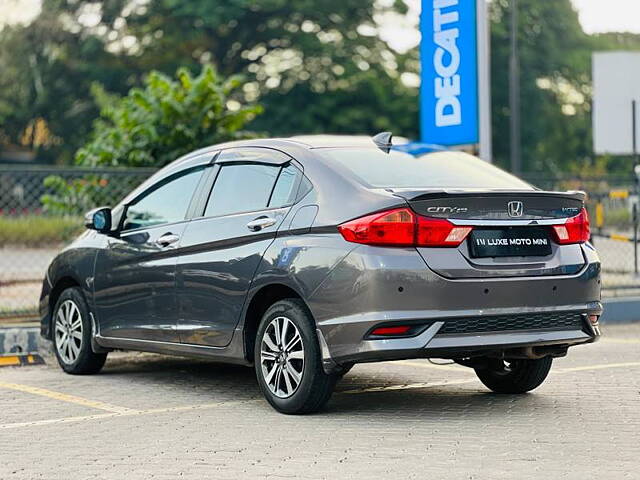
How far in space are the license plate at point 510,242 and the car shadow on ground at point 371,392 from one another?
36.1 inches

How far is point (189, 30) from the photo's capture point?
46406 mm

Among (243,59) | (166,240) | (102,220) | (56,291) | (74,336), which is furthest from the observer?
(243,59)

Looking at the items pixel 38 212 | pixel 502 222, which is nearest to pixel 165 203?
pixel 502 222

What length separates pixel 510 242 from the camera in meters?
7.06

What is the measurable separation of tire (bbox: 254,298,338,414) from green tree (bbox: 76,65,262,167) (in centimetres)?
701

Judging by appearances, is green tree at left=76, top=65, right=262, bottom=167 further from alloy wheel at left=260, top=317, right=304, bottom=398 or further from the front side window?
alloy wheel at left=260, top=317, right=304, bottom=398

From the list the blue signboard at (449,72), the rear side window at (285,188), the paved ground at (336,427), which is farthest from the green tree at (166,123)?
the rear side window at (285,188)

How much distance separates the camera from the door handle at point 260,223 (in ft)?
24.5

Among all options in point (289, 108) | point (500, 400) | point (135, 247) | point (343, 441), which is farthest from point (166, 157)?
point (289, 108)

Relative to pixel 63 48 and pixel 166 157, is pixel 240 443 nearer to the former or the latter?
pixel 166 157

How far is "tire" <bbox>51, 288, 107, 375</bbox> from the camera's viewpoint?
9336 mm

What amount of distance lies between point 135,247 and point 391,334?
2653 millimetres

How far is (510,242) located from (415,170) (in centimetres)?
84

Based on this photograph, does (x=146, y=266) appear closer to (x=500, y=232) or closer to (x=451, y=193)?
(x=451, y=193)
